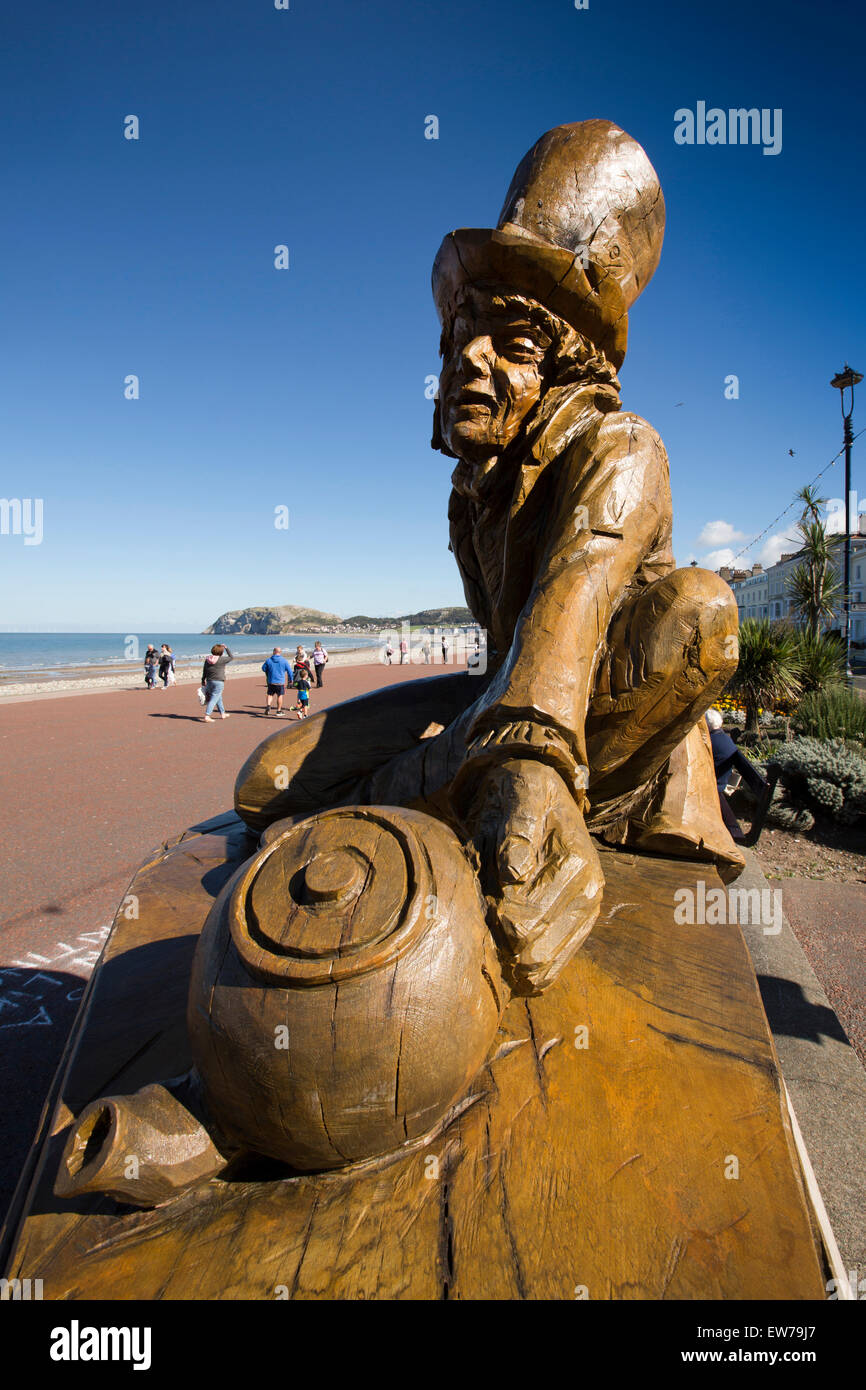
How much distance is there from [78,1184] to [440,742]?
1.30m

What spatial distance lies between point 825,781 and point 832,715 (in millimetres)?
2069

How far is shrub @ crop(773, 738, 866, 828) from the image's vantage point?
6.72 meters

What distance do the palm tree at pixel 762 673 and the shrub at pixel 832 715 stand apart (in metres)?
0.78

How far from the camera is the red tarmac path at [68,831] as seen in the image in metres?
3.08

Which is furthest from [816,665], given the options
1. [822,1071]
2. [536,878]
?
[536,878]

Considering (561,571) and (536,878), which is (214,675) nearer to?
(561,571)

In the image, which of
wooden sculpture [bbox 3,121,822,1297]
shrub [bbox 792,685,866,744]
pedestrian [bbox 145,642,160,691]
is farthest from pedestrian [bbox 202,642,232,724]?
wooden sculpture [bbox 3,121,822,1297]

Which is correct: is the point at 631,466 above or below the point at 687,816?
above

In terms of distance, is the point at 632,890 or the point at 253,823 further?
the point at 253,823

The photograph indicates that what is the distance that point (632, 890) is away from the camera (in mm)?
2117

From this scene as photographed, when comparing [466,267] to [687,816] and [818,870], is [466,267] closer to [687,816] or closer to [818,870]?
[687,816]

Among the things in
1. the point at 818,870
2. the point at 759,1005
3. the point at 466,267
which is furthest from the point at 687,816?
the point at 818,870

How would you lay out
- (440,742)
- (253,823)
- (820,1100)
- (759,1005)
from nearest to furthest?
(759,1005) → (440,742) → (253,823) → (820,1100)

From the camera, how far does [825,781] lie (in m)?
6.80
